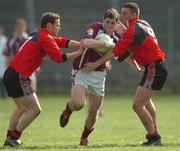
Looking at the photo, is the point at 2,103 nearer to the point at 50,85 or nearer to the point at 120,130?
the point at 50,85

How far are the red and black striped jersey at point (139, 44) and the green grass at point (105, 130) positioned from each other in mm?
1424

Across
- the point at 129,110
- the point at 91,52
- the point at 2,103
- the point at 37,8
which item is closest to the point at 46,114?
the point at 129,110

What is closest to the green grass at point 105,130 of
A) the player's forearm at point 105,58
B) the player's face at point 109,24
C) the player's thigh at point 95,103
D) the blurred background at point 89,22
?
the player's thigh at point 95,103

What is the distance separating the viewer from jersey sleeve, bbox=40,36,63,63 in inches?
488

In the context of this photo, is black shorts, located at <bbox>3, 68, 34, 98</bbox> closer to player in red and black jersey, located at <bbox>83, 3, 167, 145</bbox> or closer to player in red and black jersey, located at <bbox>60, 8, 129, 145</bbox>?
player in red and black jersey, located at <bbox>60, 8, 129, 145</bbox>

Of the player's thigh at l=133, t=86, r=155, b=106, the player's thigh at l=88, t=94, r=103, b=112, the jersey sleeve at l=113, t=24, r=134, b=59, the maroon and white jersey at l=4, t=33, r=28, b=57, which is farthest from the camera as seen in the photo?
the maroon and white jersey at l=4, t=33, r=28, b=57

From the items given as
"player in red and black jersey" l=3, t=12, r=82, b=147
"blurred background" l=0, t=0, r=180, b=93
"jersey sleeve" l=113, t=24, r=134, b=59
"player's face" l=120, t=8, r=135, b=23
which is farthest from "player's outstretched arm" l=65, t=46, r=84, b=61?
"blurred background" l=0, t=0, r=180, b=93

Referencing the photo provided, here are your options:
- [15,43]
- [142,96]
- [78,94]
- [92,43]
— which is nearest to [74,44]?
[92,43]

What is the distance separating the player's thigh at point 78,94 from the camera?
1268 cm

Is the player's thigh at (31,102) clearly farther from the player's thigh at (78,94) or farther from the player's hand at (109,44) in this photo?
the player's hand at (109,44)

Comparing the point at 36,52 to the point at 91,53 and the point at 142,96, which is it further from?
the point at 142,96

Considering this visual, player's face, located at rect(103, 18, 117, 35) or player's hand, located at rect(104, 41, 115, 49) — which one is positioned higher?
player's face, located at rect(103, 18, 117, 35)

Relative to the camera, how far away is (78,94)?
1273 cm

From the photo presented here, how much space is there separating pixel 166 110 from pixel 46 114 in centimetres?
360
